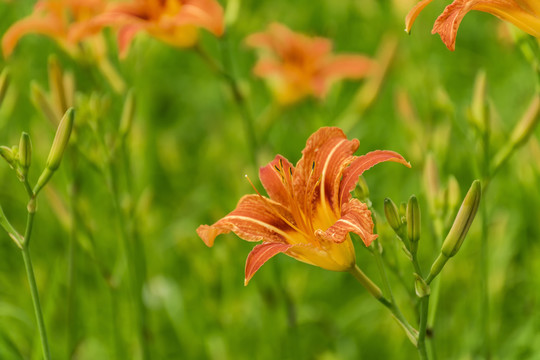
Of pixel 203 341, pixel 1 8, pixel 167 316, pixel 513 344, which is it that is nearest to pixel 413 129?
pixel 513 344

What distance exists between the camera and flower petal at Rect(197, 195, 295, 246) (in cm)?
113

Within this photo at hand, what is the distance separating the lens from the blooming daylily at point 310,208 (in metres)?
1.08

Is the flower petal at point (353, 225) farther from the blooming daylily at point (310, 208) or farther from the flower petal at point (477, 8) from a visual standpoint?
the flower petal at point (477, 8)

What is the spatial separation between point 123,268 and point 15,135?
42.1 inches

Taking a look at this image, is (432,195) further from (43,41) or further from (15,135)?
(43,41)

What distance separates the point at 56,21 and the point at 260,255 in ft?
4.37

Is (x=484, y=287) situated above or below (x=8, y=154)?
below

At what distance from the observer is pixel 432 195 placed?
1.45m

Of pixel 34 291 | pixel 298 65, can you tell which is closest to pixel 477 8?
pixel 34 291

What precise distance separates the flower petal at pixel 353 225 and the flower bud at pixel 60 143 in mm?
522

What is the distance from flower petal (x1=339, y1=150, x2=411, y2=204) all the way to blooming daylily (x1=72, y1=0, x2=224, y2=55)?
781mm

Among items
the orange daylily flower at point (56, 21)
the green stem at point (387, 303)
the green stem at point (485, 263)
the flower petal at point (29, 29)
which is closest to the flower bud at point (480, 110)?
the green stem at point (485, 263)

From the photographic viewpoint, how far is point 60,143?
117 cm

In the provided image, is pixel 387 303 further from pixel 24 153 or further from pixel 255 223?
pixel 24 153
